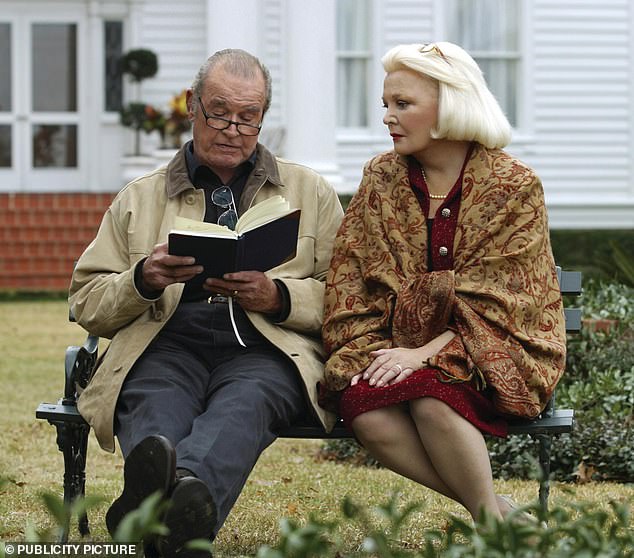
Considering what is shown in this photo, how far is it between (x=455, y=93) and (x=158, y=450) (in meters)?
1.54

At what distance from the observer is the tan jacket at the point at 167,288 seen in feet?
14.0

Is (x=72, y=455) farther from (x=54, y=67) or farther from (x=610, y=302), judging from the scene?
(x=54, y=67)

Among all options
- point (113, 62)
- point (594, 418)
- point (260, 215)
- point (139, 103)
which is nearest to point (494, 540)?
point (260, 215)

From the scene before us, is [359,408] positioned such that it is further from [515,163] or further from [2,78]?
[2,78]

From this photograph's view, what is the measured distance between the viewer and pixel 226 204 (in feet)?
14.8

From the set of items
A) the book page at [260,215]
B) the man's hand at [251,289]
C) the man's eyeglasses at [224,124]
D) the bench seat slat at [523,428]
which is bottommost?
the bench seat slat at [523,428]

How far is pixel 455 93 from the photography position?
13.9ft

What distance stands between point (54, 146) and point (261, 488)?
502 inches

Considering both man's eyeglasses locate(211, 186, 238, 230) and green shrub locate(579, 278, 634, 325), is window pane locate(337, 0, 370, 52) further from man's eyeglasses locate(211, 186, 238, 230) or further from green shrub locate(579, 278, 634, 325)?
man's eyeglasses locate(211, 186, 238, 230)

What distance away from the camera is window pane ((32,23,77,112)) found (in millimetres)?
17812

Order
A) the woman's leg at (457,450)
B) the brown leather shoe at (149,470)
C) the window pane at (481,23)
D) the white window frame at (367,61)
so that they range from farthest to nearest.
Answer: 1. the window pane at (481,23)
2. the white window frame at (367,61)
3. the woman's leg at (457,450)
4. the brown leather shoe at (149,470)

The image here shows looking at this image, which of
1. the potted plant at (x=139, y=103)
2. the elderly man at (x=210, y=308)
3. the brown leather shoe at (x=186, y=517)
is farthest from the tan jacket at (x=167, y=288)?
the potted plant at (x=139, y=103)

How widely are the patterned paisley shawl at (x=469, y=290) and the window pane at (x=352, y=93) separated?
503 inches

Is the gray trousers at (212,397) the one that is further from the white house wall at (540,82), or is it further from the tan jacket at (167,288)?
the white house wall at (540,82)
